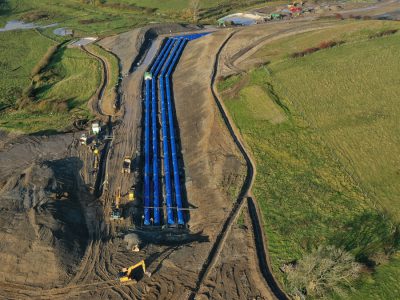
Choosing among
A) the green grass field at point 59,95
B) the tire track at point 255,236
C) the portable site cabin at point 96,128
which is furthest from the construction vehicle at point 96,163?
the tire track at point 255,236

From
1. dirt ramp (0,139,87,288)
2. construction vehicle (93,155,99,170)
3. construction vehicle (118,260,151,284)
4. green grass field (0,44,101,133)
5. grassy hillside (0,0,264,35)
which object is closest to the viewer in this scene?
construction vehicle (118,260,151,284)

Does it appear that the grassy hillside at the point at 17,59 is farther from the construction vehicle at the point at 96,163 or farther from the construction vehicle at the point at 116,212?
the construction vehicle at the point at 116,212

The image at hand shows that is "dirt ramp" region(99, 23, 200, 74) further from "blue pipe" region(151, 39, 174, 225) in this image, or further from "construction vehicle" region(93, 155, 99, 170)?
"construction vehicle" region(93, 155, 99, 170)

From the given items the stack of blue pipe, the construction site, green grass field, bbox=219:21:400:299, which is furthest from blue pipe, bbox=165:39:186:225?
green grass field, bbox=219:21:400:299

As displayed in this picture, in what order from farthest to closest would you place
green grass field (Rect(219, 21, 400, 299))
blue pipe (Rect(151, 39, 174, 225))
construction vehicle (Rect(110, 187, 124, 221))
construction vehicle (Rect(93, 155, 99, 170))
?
1. construction vehicle (Rect(93, 155, 99, 170))
2. blue pipe (Rect(151, 39, 174, 225))
3. construction vehicle (Rect(110, 187, 124, 221))
4. green grass field (Rect(219, 21, 400, 299))

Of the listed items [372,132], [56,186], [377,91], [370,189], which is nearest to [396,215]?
[370,189]

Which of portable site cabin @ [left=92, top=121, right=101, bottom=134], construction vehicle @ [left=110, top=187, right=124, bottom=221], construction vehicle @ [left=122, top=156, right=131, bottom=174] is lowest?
construction vehicle @ [left=110, top=187, right=124, bottom=221]

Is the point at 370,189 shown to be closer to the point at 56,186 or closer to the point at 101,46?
the point at 56,186
